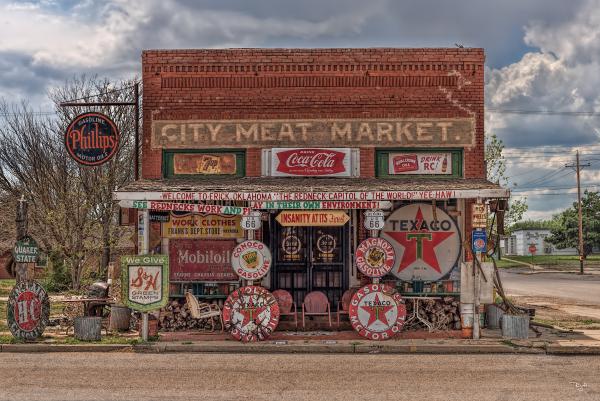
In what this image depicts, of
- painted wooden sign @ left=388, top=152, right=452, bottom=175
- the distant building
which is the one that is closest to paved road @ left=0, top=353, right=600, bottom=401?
painted wooden sign @ left=388, top=152, right=452, bottom=175

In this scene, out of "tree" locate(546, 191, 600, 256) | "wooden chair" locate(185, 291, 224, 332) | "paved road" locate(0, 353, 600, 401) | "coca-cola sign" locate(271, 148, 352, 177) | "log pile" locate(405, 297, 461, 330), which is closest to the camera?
"paved road" locate(0, 353, 600, 401)

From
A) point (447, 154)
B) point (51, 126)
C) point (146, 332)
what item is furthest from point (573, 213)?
point (146, 332)

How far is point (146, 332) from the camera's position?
1499 cm

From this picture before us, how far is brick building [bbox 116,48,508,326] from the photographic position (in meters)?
16.9

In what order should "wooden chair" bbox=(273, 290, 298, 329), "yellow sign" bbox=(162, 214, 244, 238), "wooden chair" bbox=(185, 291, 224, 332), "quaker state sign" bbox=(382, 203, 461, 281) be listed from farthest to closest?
"yellow sign" bbox=(162, 214, 244, 238)
"quaker state sign" bbox=(382, 203, 461, 281)
"wooden chair" bbox=(273, 290, 298, 329)
"wooden chair" bbox=(185, 291, 224, 332)

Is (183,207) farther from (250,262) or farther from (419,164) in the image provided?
(419,164)

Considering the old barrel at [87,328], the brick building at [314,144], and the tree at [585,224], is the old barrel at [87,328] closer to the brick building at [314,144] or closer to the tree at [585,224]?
the brick building at [314,144]

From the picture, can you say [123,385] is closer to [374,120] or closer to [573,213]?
[374,120]

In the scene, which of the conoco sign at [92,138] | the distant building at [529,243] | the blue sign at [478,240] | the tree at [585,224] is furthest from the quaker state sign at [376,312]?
the distant building at [529,243]

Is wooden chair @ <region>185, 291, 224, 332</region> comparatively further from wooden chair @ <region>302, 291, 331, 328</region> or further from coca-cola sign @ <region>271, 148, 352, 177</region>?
coca-cola sign @ <region>271, 148, 352, 177</region>

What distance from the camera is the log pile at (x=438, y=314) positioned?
1602cm

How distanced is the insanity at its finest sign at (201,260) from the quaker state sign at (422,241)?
3.73 meters

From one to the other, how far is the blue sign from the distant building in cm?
8528

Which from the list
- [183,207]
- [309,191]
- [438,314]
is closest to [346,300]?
[438,314]
